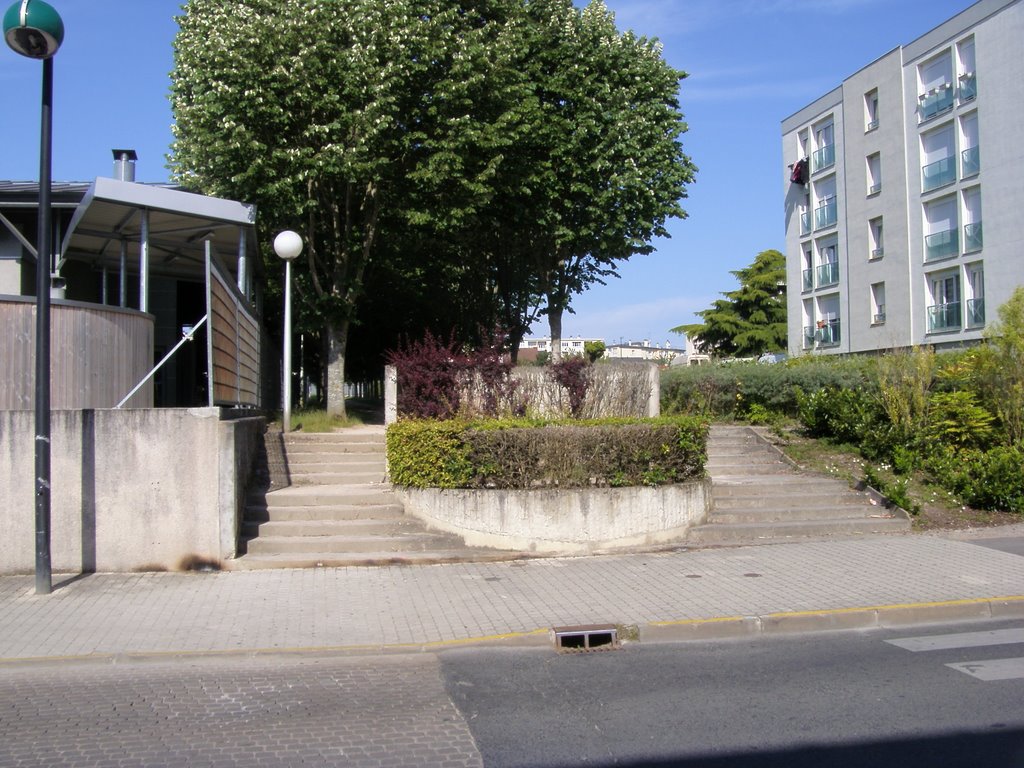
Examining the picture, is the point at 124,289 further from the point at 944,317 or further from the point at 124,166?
the point at 944,317

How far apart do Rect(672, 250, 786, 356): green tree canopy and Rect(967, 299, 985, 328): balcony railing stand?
20.5 meters

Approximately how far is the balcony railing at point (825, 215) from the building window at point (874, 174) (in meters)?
2.67

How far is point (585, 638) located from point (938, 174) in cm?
3217

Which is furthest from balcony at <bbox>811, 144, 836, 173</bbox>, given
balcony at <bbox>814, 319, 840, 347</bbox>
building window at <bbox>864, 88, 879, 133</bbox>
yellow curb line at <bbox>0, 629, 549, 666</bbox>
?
yellow curb line at <bbox>0, 629, 549, 666</bbox>

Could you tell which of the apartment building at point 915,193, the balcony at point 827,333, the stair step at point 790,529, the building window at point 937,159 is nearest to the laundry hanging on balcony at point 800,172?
the apartment building at point 915,193

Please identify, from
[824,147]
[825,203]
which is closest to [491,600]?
[825,203]

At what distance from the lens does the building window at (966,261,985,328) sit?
32.3 metres

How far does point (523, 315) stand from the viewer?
27844 millimetres

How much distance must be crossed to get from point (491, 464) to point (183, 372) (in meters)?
11.9

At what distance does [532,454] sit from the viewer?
36.1 feet

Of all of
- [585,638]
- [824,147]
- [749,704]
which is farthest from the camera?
[824,147]

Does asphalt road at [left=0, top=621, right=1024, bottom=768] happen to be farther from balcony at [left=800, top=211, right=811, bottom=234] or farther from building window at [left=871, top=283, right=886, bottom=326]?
balcony at [left=800, top=211, right=811, bottom=234]

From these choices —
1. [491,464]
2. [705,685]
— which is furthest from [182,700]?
[491,464]

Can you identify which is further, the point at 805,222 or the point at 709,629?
the point at 805,222
